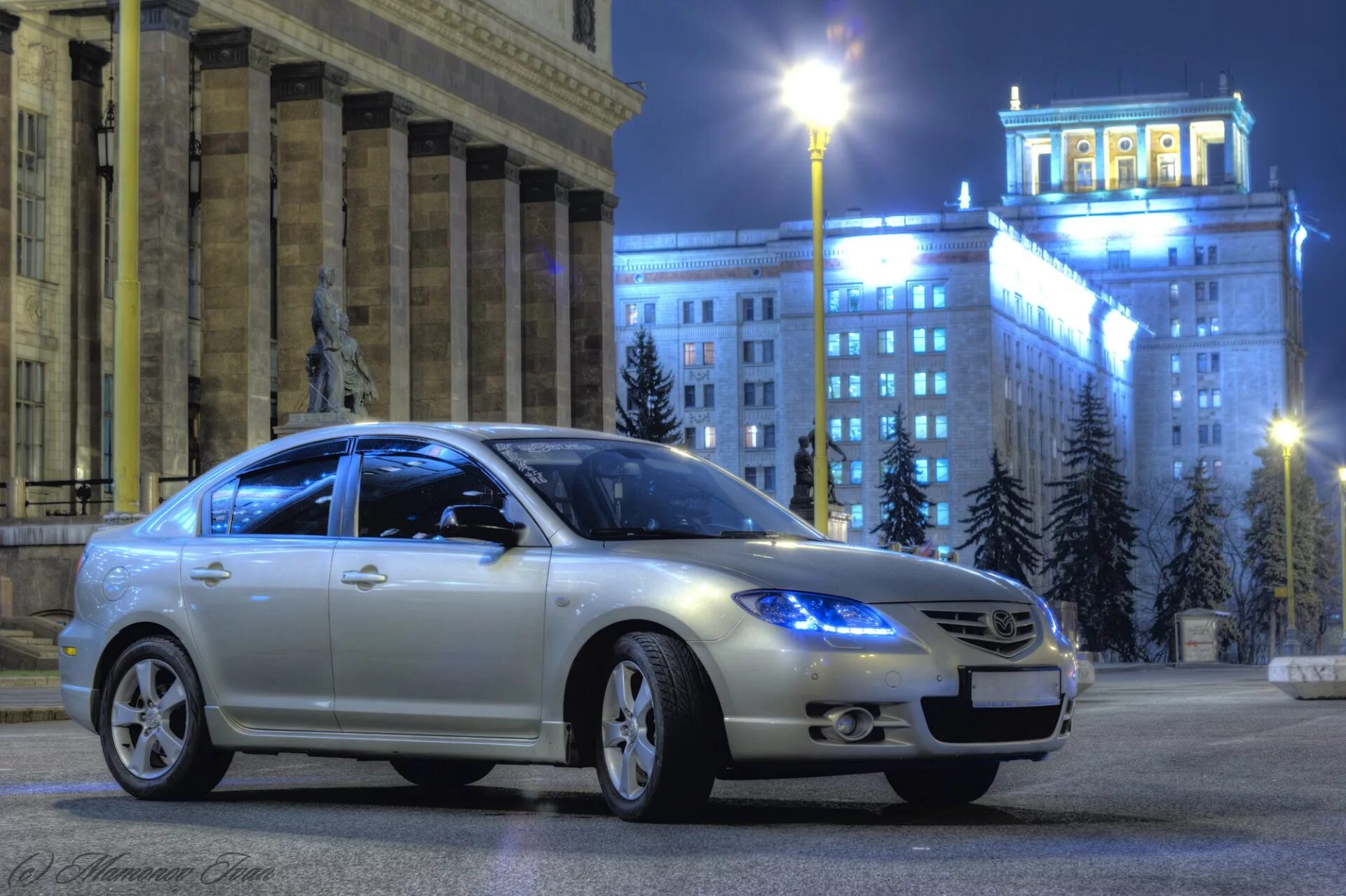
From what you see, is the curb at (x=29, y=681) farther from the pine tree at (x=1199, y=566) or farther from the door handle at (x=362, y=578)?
the pine tree at (x=1199, y=566)

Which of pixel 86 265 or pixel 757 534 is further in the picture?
pixel 86 265

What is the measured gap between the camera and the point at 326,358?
4081cm

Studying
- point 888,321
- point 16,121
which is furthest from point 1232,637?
point 16,121

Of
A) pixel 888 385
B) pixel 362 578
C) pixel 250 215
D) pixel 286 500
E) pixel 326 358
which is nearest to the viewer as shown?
pixel 362 578

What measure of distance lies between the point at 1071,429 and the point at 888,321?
2481 centimetres

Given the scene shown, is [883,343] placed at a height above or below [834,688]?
above

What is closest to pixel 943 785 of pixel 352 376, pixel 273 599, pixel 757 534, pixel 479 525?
pixel 757 534

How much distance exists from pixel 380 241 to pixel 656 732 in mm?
43958

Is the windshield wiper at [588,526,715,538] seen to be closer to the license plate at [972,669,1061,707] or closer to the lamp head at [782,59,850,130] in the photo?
the license plate at [972,669,1061,707]

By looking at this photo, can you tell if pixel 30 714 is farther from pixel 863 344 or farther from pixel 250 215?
pixel 863 344

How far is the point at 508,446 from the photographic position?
10188 mm

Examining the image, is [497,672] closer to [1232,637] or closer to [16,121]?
[16,121]

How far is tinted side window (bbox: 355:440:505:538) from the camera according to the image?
10172mm

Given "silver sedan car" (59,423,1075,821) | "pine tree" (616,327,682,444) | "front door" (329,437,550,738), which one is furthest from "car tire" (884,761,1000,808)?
"pine tree" (616,327,682,444)
